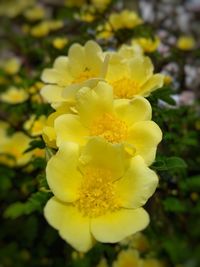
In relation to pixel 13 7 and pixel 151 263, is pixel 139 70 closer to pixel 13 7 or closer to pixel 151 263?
pixel 151 263

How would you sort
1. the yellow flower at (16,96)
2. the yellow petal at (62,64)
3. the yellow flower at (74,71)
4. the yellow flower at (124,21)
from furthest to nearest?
1. the yellow flower at (16,96)
2. the yellow flower at (124,21)
3. the yellow petal at (62,64)
4. the yellow flower at (74,71)

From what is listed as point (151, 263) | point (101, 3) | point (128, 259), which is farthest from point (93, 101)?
point (101, 3)

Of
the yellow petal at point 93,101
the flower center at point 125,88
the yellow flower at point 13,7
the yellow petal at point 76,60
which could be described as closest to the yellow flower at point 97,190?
the yellow petal at point 93,101

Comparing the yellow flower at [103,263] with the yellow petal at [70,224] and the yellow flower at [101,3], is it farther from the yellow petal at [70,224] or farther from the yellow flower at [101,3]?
the yellow flower at [101,3]

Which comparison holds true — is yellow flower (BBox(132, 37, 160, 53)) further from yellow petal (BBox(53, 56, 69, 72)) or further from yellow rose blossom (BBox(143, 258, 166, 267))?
yellow rose blossom (BBox(143, 258, 166, 267))

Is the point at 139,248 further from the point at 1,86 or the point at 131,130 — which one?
the point at 1,86

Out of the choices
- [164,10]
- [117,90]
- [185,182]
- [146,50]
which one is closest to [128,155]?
[117,90]
